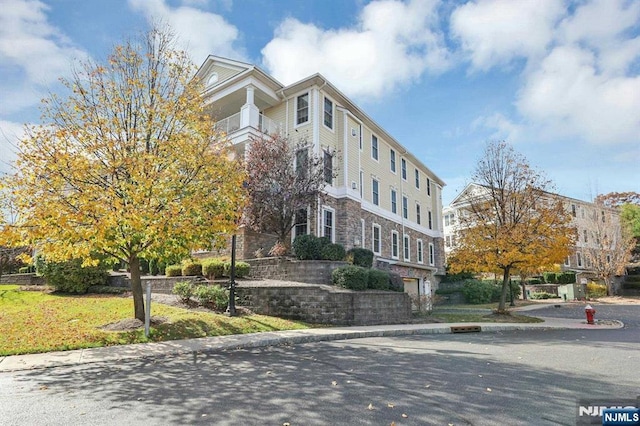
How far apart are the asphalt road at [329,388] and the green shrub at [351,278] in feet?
19.6

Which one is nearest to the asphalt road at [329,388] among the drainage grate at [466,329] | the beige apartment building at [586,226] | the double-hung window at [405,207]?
the drainage grate at [466,329]

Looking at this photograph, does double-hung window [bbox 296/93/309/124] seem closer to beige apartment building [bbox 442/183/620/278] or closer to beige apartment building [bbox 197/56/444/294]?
beige apartment building [bbox 197/56/444/294]

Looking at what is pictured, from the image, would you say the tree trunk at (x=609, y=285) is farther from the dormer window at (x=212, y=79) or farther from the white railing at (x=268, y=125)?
the dormer window at (x=212, y=79)

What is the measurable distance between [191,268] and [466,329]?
37.6 feet

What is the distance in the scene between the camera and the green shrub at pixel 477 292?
29322 millimetres

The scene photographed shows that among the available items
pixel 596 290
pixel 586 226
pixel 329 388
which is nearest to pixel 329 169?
pixel 329 388

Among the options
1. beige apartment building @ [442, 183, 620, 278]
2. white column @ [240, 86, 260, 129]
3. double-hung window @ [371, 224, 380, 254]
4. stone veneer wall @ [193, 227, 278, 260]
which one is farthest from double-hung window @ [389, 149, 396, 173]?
stone veneer wall @ [193, 227, 278, 260]

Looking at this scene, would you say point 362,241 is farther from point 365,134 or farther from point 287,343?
point 287,343

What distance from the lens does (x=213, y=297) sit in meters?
14.0

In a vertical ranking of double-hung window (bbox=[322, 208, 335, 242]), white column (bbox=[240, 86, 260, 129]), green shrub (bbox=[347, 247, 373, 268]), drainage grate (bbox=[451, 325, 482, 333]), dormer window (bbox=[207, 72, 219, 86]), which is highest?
dormer window (bbox=[207, 72, 219, 86])

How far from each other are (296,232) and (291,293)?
654cm

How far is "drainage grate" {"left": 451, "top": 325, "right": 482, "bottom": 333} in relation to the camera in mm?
13594

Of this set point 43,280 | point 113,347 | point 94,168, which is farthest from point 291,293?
point 43,280

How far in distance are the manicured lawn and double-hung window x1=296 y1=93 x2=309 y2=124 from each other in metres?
11.7
